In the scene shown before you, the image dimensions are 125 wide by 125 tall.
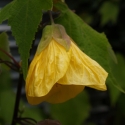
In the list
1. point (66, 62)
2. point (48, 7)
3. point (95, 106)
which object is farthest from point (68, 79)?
point (95, 106)

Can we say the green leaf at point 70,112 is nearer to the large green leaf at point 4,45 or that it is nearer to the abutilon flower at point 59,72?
the large green leaf at point 4,45

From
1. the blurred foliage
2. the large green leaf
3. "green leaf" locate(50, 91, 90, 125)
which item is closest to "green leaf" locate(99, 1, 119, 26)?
the blurred foliage

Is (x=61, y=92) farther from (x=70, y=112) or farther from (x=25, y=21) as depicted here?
(x=70, y=112)

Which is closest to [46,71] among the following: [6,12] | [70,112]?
[6,12]

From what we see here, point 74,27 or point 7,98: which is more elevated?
point 74,27

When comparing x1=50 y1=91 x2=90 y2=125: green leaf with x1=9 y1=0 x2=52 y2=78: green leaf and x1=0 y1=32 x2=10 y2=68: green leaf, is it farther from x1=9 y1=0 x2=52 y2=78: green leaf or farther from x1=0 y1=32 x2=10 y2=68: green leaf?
x1=9 y1=0 x2=52 y2=78: green leaf

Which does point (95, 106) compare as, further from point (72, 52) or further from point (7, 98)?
point (72, 52)
